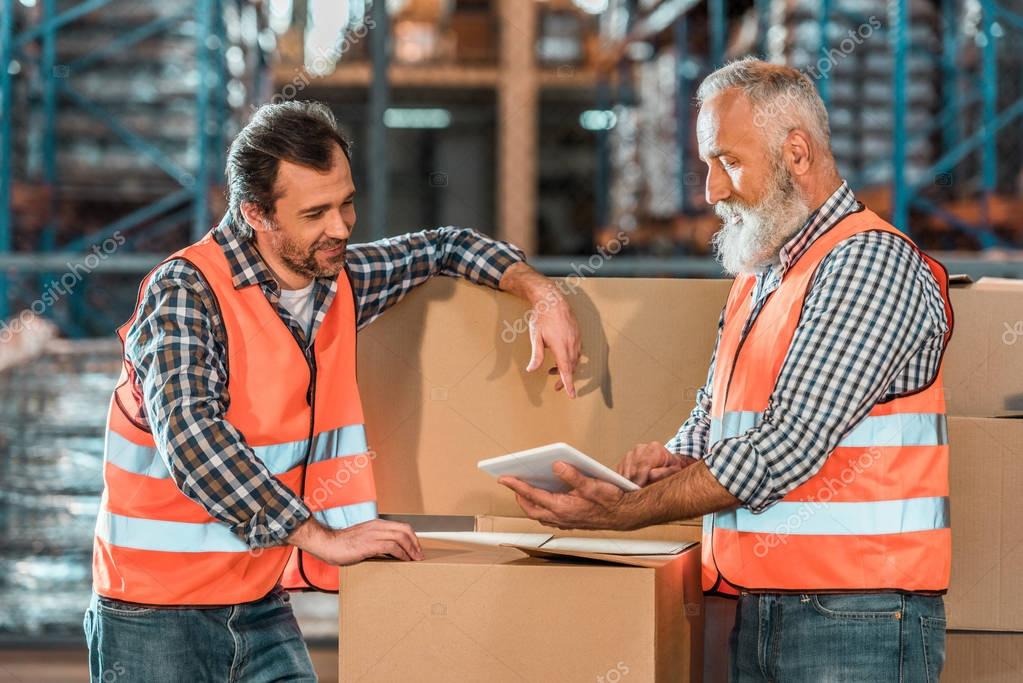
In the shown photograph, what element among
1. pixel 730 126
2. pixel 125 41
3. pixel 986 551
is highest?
pixel 125 41

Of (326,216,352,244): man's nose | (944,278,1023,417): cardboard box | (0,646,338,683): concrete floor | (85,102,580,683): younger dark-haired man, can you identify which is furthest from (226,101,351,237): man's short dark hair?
(0,646,338,683): concrete floor

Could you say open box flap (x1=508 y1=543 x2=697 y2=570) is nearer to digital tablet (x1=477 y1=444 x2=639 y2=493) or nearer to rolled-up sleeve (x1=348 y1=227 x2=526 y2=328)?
digital tablet (x1=477 y1=444 x2=639 y2=493)

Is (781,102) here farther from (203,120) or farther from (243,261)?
(203,120)

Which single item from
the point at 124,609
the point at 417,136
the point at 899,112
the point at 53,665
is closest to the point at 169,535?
the point at 124,609

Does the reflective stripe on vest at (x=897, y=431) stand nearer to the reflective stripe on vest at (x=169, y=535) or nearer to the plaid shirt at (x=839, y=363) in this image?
the plaid shirt at (x=839, y=363)

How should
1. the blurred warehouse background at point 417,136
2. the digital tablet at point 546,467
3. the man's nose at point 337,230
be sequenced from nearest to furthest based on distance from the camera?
the digital tablet at point 546,467 → the man's nose at point 337,230 → the blurred warehouse background at point 417,136

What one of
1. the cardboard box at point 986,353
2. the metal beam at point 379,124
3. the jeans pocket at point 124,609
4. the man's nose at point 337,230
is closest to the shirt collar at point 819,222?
the cardboard box at point 986,353

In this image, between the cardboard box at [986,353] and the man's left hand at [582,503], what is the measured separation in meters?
0.90

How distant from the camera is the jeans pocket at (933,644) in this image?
7.16 ft

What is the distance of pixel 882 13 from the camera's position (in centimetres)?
809

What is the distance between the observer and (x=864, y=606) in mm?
2158

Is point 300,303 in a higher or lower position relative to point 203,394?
higher

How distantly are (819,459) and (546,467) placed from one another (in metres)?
0.48

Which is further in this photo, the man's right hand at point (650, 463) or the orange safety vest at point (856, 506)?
the man's right hand at point (650, 463)
